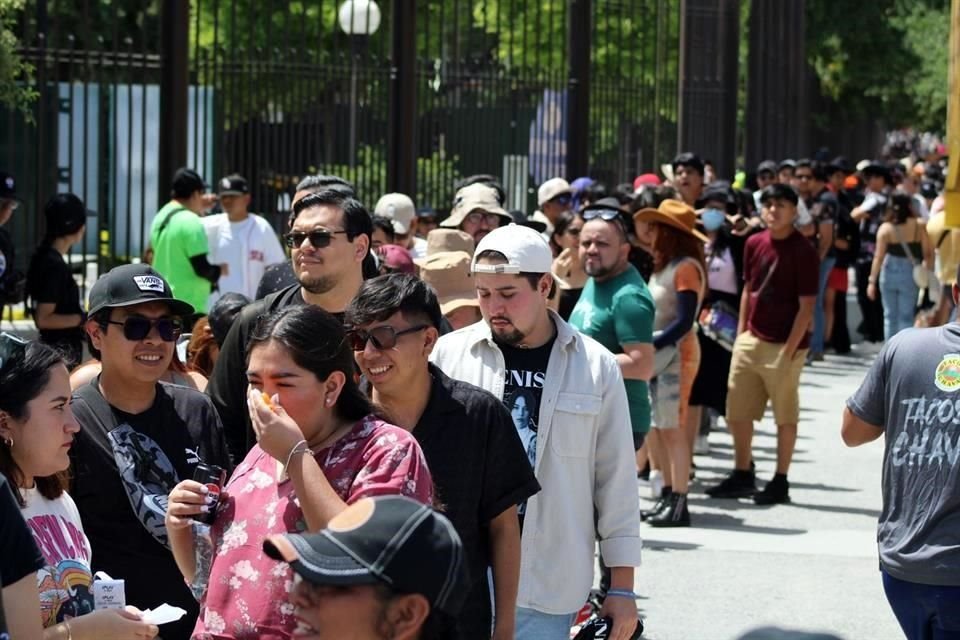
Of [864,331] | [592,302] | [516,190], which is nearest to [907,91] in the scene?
[864,331]

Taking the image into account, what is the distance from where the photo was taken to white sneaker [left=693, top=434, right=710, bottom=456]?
1331 cm

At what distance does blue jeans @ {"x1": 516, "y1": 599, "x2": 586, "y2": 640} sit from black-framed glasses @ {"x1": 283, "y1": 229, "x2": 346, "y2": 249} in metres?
1.35

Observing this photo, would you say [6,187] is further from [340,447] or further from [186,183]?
[340,447]

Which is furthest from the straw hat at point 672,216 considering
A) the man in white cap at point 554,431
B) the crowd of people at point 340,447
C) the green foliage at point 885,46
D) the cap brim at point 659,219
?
the green foliage at point 885,46

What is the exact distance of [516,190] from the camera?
18.3m

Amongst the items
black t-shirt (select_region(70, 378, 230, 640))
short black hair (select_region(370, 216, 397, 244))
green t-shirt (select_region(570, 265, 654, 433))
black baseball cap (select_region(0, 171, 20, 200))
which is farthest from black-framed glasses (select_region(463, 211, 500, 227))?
black t-shirt (select_region(70, 378, 230, 640))

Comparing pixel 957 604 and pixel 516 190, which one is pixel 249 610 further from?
pixel 516 190

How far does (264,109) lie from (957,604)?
999 centimetres

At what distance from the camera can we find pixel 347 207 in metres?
5.74

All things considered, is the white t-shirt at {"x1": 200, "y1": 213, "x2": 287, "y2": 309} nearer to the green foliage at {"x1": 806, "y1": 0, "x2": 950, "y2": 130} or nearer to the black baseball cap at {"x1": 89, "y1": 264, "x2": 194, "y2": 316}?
the black baseball cap at {"x1": 89, "y1": 264, "x2": 194, "y2": 316}

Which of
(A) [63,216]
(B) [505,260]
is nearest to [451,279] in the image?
(B) [505,260]

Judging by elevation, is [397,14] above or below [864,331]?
above

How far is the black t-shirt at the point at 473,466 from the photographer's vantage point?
4.54 m

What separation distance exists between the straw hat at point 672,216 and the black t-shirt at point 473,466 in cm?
541
